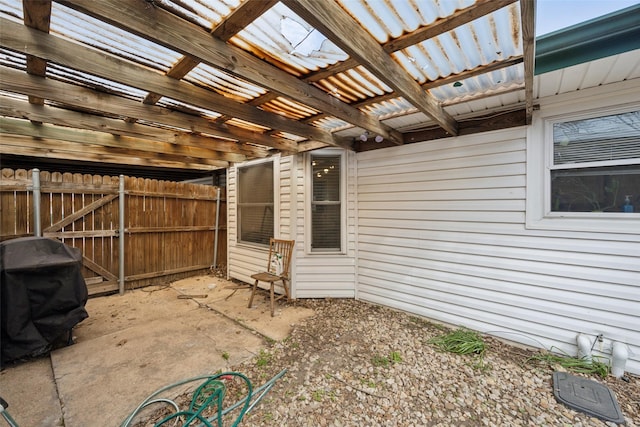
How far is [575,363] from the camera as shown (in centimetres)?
233

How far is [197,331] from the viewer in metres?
3.08

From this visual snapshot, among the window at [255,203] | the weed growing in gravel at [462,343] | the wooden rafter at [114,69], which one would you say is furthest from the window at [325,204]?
the weed growing in gravel at [462,343]

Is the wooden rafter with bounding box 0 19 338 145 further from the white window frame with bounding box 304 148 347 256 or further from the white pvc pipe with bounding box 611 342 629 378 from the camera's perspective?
the white pvc pipe with bounding box 611 342 629 378

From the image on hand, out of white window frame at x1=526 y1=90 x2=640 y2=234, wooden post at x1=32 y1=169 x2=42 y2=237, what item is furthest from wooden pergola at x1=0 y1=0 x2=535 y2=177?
wooden post at x1=32 y1=169 x2=42 y2=237

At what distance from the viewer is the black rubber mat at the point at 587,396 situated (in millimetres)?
1828

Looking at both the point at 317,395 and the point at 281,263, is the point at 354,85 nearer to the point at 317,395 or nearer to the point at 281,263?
the point at 317,395

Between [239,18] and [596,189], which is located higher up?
[239,18]

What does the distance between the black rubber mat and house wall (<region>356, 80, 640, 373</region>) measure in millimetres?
429

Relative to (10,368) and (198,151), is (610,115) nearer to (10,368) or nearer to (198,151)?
(198,151)

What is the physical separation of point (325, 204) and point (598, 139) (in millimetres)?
3120

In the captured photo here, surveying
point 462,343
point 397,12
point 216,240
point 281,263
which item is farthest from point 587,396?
point 216,240

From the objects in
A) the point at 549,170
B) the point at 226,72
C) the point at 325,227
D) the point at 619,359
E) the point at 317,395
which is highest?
the point at 226,72

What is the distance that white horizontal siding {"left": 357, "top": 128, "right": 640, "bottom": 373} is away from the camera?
2.34 m

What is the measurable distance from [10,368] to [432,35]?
14.2 ft
